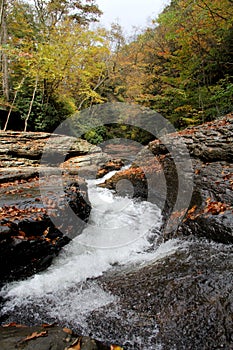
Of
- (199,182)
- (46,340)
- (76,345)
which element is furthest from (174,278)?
(199,182)

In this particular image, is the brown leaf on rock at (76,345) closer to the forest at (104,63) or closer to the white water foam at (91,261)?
the white water foam at (91,261)

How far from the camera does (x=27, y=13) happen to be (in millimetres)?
16797

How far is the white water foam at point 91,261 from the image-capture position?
245 cm

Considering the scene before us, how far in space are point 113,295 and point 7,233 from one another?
178cm

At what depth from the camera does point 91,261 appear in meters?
3.52

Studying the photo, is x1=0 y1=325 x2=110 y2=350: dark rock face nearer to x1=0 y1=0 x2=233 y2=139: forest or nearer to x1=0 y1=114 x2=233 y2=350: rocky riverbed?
x1=0 y1=114 x2=233 y2=350: rocky riverbed

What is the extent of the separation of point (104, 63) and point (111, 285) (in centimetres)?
1833

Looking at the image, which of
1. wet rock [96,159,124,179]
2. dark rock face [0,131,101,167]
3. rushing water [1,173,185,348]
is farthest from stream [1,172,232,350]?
wet rock [96,159,124,179]

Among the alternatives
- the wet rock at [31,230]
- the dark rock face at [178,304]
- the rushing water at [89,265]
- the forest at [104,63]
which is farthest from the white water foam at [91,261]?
the forest at [104,63]

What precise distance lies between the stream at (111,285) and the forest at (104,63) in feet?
25.8

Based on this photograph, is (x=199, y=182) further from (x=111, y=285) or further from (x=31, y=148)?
(x=31, y=148)

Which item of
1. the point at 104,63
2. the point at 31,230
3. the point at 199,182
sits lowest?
the point at 31,230

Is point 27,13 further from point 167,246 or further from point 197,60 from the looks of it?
point 167,246

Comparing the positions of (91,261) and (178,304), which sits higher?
(178,304)
